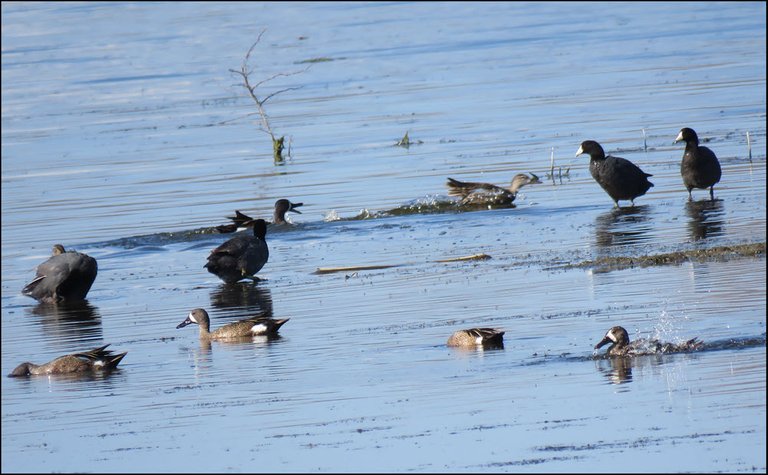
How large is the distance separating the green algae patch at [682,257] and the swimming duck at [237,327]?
379 centimetres

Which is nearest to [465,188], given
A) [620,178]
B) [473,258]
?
[620,178]

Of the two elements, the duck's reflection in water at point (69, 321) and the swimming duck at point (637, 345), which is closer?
the swimming duck at point (637, 345)

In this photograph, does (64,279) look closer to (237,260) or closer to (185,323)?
(237,260)

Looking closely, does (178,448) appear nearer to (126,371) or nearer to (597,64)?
(126,371)

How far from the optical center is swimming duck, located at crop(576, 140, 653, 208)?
20.8 m

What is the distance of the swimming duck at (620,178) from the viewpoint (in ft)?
68.2

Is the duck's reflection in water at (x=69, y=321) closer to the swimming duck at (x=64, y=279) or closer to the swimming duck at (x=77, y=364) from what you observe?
the swimming duck at (x=64, y=279)

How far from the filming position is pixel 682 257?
16234 millimetres

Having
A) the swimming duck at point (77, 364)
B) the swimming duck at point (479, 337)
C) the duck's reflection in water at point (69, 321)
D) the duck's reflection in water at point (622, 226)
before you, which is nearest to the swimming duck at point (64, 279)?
the duck's reflection in water at point (69, 321)

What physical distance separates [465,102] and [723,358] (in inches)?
985

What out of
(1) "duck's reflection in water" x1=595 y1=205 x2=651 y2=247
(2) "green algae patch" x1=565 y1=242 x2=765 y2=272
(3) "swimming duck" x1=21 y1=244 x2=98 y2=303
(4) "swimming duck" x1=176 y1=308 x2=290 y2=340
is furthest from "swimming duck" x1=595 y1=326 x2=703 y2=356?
(3) "swimming duck" x1=21 y1=244 x2=98 y2=303

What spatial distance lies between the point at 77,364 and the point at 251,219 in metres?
7.02

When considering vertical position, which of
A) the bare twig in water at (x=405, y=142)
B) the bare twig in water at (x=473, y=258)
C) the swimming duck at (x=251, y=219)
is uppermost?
the bare twig in water at (x=405, y=142)

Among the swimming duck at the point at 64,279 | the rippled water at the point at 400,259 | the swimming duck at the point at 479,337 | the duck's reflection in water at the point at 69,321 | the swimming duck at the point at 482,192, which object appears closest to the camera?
the rippled water at the point at 400,259
